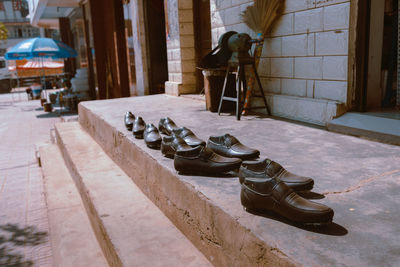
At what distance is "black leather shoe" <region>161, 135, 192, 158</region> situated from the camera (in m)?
2.84

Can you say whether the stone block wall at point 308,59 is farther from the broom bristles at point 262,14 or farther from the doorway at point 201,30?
the doorway at point 201,30

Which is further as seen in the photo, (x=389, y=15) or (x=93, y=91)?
(x=93, y=91)

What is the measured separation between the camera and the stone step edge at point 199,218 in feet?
5.66

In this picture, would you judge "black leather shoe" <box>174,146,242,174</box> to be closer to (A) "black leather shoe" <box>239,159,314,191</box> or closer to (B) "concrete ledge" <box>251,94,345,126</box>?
(A) "black leather shoe" <box>239,159,314,191</box>

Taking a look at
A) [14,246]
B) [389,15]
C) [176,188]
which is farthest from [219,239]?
[389,15]

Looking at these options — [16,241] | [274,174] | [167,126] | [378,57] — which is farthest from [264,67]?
[16,241]

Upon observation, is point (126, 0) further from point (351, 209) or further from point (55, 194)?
point (351, 209)

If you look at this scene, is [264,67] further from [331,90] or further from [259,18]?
[331,90]

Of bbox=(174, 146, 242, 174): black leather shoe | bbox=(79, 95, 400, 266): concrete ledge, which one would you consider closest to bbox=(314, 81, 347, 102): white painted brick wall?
bbox=(79, 95, 400, 266): concrete ledge

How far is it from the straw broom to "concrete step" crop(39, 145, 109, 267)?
2593mm

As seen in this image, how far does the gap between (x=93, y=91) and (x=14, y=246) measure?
43.2ft

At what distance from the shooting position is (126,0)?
35.0 feet

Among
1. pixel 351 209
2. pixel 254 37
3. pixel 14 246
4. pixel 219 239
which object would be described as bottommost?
pixel 14 246

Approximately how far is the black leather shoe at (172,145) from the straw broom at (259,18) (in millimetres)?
2141
